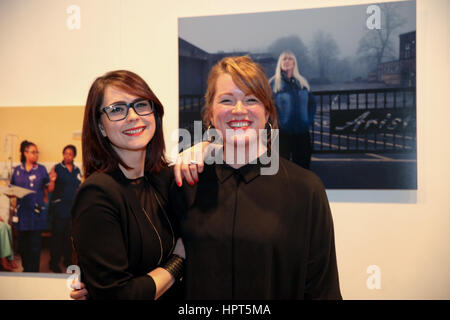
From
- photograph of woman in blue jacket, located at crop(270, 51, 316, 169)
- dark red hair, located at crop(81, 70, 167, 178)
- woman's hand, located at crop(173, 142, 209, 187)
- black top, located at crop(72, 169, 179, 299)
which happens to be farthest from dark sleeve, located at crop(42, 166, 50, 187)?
photograph of woman in blue jacket, located at crop(270, 51, 316, 169)

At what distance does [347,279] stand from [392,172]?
715 mm

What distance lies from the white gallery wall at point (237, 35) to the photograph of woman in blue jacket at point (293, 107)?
35cm

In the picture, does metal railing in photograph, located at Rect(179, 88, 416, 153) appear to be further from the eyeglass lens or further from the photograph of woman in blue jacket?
the eyeglass lens

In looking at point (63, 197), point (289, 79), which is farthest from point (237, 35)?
point (63, 197)

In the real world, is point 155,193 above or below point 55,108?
below

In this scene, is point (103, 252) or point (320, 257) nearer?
point (103, 252)

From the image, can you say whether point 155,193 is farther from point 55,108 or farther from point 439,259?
point 439,259

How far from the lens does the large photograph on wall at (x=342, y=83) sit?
6.63ft

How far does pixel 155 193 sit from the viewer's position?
4.79ft

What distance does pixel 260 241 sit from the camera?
1.29 m

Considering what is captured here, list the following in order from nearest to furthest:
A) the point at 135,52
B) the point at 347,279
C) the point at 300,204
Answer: the point at 300,204, the point at 347,279, the point at 135,52

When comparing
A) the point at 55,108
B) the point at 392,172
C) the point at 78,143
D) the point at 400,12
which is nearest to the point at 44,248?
the point at 78,143

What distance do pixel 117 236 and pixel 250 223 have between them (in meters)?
0.49

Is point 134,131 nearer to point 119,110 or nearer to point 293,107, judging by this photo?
point 119,110
